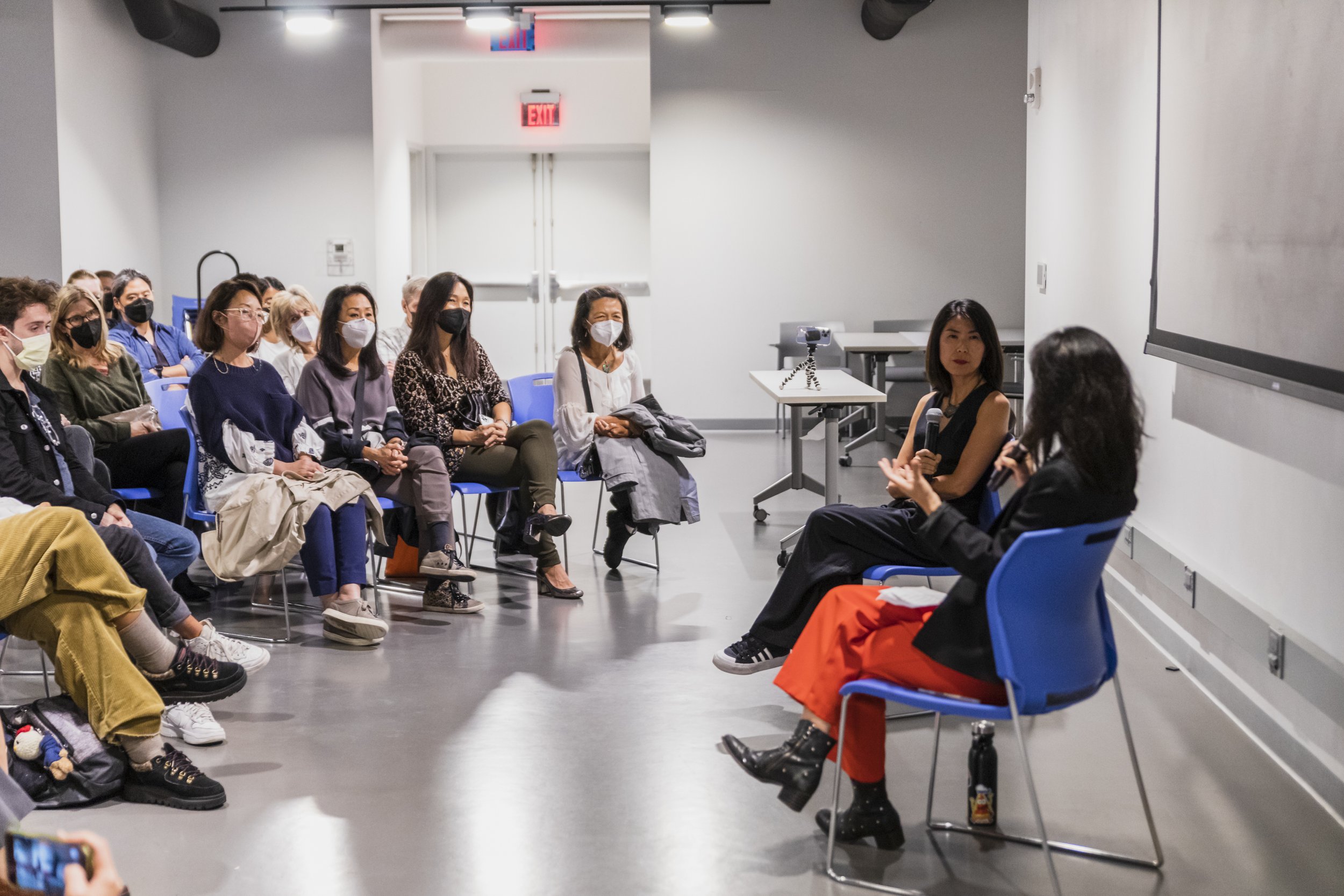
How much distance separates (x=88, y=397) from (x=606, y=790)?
303 centimetres

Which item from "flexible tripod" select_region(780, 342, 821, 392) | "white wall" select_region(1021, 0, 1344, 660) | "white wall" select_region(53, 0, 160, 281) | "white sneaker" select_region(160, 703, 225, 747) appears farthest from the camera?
"white wall" select_region(53, 0, 160, 281)

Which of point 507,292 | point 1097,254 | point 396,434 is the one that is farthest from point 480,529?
point 507,292

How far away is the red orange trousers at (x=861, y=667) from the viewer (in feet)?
8.57

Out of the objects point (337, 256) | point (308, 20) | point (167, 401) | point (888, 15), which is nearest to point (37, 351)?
point (167, 401)

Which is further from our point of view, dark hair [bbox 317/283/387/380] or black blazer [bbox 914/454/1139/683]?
dark hair [bbox 317/283/387/380]

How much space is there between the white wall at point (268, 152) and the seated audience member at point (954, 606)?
8.61m

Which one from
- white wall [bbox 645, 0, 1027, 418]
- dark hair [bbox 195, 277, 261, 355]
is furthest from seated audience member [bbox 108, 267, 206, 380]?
white wall [bbox 645, 0, 1027, 418]

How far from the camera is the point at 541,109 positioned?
12.9 meters

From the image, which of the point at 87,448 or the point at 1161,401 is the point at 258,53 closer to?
the point at 87,448

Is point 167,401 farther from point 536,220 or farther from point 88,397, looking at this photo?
point 536,220

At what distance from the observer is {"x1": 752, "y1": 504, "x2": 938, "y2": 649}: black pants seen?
3580 mm

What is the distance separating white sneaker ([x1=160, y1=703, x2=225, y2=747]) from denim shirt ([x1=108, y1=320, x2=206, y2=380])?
2.65 m

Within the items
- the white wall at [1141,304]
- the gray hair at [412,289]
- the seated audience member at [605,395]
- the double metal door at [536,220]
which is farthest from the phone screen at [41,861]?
the double metal door at [536,220]

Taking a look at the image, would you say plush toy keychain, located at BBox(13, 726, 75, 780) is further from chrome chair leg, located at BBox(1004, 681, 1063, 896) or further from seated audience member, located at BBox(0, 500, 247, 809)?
chrome chair leg, located at BBox(1004, 681, 1063, 896)
